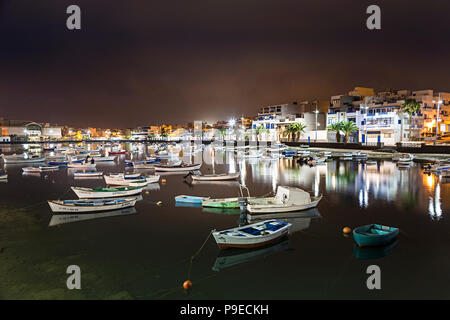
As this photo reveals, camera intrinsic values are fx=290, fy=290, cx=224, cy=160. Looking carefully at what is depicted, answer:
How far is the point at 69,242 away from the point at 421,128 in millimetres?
A: 82185

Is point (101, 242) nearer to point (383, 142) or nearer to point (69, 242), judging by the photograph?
point (69, 242)

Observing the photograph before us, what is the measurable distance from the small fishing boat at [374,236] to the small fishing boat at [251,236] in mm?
3891

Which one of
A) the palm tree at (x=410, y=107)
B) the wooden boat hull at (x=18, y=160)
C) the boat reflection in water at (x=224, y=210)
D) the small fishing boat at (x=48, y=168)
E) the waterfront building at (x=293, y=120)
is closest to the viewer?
the boat reflection in water at (x=224, y=210)

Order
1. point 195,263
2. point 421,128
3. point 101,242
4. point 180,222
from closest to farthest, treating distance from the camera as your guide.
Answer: point 195,263, point 101,242, point 180,222, point 421,128

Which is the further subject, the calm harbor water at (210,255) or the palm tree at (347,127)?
the palm tree at (347,127)

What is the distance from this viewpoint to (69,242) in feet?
55.5

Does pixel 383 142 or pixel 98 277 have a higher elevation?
pixel 383 142

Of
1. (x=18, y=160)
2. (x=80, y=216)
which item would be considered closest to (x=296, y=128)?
(x=18, y=160)

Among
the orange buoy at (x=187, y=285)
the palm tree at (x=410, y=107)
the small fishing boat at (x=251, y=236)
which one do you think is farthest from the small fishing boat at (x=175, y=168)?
the palm tree at (x=410, y=107)

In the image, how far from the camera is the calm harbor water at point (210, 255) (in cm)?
1168

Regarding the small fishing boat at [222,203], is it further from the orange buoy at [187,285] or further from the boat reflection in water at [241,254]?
the orange buoy at [187,285]

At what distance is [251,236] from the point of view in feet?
50.6

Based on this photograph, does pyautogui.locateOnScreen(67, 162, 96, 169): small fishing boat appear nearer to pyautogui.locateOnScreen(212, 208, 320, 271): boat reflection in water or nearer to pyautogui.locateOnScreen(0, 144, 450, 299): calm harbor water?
pyautogui.locateOnScreen(0, 144, 450, 299): calm harbor water
